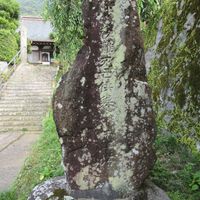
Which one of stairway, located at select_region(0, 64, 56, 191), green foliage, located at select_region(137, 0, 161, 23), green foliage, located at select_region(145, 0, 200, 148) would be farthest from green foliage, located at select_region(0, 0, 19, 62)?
green foliage, located at select_region(145, 0, 200, 148)

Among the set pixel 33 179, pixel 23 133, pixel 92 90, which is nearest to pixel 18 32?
pixel 23 133

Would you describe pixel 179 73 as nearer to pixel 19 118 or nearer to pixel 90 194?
pixel 90 194

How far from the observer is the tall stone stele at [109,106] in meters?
3.57

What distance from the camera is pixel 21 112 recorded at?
693 inches

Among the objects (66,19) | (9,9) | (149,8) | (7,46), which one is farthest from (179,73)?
(9,9)

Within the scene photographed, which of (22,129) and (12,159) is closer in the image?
(12,159)

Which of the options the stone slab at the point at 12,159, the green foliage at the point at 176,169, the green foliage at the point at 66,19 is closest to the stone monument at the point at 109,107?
the green foliage at the point at 176,169

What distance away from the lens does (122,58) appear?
3.59m

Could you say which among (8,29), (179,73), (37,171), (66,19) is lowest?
(37,171)

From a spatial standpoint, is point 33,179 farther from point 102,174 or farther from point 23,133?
point 23,133

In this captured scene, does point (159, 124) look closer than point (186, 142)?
No

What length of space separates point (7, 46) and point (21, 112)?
10.4 m

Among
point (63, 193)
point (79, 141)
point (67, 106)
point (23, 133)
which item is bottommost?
point (23, 133)

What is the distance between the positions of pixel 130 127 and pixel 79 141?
1.51 ft
